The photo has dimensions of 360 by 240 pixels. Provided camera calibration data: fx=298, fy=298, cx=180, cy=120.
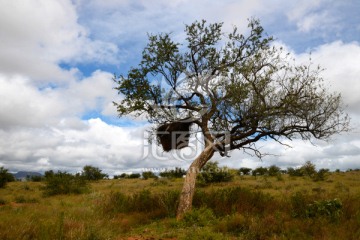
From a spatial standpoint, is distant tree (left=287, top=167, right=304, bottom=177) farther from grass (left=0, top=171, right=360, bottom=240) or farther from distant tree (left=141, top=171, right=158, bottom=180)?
grass (left=0, top=171, right=360, bottom=240)

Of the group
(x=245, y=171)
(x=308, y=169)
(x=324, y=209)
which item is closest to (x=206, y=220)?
(x=324, y=209)

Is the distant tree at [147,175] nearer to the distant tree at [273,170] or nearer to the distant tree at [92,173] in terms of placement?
the distant tree at [92,173]

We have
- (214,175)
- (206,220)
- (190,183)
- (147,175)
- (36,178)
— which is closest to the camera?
(206,220)

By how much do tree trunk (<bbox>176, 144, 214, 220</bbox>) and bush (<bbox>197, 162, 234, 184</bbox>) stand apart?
569 inches

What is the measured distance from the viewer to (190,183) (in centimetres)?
1141

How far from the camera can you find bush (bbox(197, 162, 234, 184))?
26.4m

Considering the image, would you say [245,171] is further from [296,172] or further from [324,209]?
[324,209]

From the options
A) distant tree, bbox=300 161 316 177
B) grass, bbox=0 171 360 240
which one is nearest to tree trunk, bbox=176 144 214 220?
grass, bbox=0 171 360 240

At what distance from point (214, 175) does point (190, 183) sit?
16.0 m

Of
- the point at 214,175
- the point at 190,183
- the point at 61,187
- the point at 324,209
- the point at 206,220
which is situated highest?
the point at 214,175

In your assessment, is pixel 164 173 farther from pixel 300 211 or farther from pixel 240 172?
pixel 300 211

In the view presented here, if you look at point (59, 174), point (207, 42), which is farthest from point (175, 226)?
point (59, 174)

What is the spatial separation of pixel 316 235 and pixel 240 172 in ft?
124

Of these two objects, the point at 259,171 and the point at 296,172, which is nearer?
the point at 296,172
